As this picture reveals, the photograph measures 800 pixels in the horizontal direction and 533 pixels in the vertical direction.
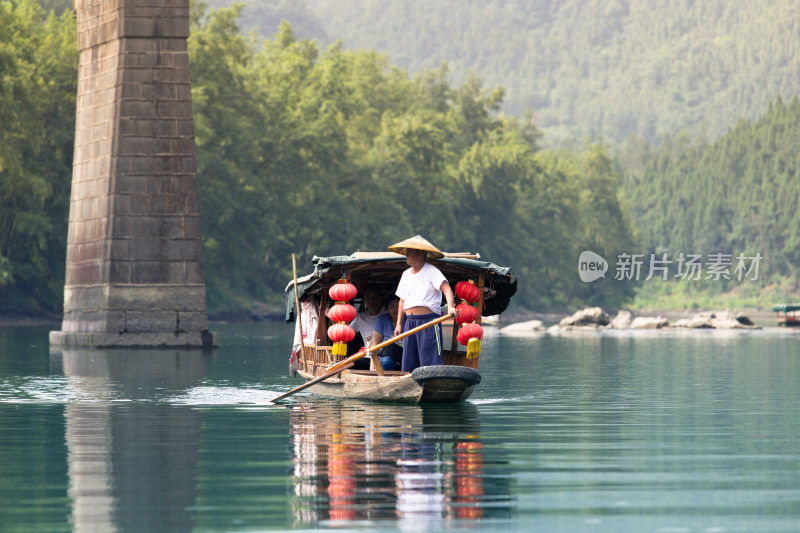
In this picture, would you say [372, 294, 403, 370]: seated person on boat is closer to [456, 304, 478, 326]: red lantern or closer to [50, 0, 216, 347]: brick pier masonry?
[456, 304, 478, 326]: red lantern

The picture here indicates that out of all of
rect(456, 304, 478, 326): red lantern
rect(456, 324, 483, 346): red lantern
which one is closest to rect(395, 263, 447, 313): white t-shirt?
rect(456, 304, 478, 326): red lantern

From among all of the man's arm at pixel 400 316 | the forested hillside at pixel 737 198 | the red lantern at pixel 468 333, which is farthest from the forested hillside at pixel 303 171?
the red lantern at pixel 468 333

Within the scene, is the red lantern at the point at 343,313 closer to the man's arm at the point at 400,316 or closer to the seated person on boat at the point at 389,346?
the seated person on boat at the point at 389,346

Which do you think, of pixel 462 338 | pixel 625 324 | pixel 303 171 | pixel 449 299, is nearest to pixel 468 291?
pixel 462 338

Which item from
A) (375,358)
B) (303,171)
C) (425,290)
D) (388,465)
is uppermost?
(303,171)

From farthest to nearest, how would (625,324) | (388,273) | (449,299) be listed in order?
(625,324)
(388,273)
(449,299)

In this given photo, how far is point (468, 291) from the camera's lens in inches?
758

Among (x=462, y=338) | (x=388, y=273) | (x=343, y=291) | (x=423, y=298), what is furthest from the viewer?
(x=388, y=273)

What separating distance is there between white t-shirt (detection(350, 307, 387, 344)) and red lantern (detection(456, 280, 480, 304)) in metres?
1.48

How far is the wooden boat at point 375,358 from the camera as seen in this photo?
1781cm

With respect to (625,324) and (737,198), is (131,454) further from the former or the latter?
(737,198)

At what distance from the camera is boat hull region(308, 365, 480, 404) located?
57.6 ft

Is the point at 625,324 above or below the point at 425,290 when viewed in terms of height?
below

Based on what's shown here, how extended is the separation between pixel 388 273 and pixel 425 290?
2.86 m
